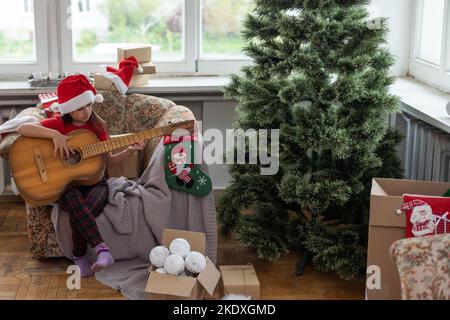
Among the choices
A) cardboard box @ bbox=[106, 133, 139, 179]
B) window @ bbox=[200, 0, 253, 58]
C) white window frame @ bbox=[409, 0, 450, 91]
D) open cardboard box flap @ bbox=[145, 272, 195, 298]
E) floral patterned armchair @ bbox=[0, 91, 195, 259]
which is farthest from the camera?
window @ bbox=[200, 0, 253, 58]

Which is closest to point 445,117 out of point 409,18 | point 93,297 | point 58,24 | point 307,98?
point 307,98

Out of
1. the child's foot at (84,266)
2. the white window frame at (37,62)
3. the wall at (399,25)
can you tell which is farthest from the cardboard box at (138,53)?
the wall at (399,25)

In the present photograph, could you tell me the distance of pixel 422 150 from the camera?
363 centimetres

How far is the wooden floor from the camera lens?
3156 millimetres

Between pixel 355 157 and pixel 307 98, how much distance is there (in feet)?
1.11

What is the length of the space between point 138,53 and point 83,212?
118 cm

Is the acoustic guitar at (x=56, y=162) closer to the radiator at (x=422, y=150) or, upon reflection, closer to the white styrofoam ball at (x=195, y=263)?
the white styrofoam ball at (x=195, y=263)

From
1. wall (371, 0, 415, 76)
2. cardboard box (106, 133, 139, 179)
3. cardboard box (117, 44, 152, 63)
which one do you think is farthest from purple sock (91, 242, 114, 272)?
wall (371, 0, 415, 76)

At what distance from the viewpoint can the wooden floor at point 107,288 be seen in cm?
316

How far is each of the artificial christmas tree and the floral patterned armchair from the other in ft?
1.57

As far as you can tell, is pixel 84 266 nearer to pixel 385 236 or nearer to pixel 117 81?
pixel 117 81

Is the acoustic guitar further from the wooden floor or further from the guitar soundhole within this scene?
the wooden floor

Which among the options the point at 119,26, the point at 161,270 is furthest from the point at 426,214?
the point at 119,26
